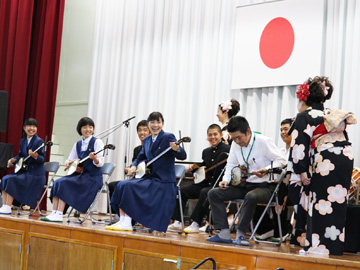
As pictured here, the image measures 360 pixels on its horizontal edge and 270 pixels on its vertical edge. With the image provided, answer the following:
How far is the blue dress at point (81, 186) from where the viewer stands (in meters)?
5.50

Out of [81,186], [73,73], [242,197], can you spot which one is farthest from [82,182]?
[73,73]

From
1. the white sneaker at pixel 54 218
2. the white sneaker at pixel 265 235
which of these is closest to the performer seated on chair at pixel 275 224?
the white sneaker at pixel 265 235

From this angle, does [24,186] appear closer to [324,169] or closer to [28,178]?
[28,178]

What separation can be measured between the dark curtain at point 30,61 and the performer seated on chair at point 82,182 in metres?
2.97

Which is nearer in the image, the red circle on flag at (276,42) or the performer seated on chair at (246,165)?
the performer seated on chair at (246,165)

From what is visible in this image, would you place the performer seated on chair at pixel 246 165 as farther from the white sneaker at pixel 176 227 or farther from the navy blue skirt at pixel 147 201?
the white sneaker at pixel 176 227

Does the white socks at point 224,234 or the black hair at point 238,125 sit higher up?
the black hair at point 238,125

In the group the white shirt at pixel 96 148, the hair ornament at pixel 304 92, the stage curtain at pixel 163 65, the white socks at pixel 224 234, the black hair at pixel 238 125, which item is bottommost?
the white socks at pixel 224 234

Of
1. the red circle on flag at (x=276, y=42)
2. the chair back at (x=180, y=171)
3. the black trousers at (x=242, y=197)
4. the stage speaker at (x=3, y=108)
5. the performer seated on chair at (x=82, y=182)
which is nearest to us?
the black trousers at (x=242, y=197)

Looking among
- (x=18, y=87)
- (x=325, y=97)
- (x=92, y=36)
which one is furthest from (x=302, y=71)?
(x=18, y=87)

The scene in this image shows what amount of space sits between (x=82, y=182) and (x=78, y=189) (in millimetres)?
87

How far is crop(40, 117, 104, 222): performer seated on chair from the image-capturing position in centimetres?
549

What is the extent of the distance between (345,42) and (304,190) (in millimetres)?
2558

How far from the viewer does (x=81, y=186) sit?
559cm
